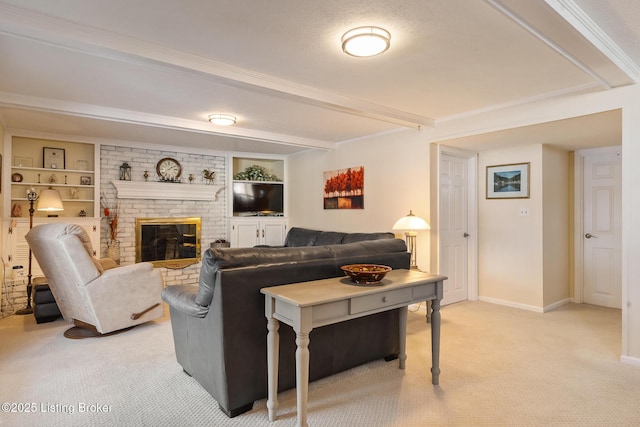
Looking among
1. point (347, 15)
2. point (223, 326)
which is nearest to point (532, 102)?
point (347, 15)

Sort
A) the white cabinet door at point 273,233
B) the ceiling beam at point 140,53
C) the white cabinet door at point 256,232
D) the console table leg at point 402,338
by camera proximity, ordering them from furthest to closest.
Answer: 1. the white cabinet door at point 273,233
2. the white cabinet door at point 256,232
3. the console table leg at point 402,338
4. the ceiling beam at point 140,53

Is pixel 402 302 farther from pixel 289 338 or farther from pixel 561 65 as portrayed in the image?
pixel 561 65

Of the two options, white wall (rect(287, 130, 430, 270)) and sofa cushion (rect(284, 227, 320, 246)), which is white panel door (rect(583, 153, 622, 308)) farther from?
sofa cushion (rect(284, 227, 320, 246))

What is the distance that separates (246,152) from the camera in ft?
21.6

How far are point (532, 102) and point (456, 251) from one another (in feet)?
7.08

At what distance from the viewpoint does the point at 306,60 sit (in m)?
2.67

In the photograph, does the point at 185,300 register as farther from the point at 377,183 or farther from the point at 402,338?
the point at 377,183

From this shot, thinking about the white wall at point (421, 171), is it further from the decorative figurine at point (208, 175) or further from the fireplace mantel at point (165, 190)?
the fireplace mantel at point (165, 190)

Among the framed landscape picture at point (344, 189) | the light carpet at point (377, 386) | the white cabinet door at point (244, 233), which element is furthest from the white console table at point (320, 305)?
the white cabinet door at point (244, 233)

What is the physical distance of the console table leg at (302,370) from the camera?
1919 mm

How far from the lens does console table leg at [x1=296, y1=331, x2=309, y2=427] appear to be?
192 cm

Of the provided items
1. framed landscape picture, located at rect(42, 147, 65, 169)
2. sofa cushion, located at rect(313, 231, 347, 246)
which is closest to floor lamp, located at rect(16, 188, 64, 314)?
framed landscape picture, located at rect(42, 147, 65, 169)

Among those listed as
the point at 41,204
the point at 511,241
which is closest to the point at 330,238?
the point at 511,241

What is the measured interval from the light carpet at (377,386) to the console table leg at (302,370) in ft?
0.61
